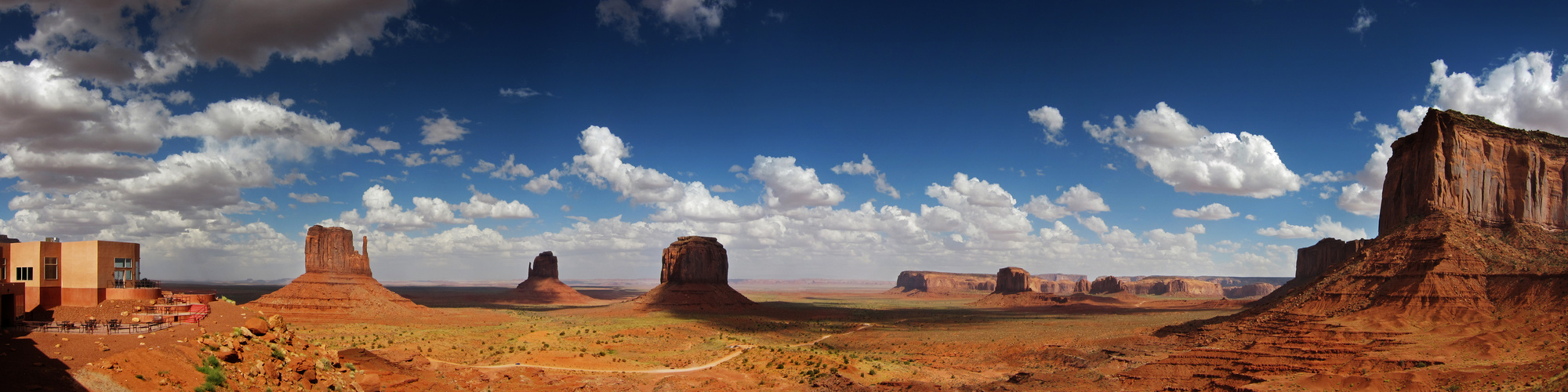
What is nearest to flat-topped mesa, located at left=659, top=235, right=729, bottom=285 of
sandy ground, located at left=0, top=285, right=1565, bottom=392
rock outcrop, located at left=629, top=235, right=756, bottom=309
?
rock outcrop, located at left=629, top=235, right=756, bottom=309

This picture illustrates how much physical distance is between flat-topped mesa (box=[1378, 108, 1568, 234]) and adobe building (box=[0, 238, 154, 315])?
75.1 metres

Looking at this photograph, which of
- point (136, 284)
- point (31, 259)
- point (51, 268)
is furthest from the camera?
point (136, 284)

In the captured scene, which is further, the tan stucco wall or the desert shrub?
the tan stucco wall

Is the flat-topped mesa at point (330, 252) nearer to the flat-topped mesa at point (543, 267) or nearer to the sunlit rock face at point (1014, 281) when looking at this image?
the flat-topped mesa at point (543, 267)

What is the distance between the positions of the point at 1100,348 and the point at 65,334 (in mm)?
55622

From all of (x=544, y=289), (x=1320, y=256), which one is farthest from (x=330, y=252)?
(x=1320, y=256)

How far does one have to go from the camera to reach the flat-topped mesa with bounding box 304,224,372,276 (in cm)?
8756

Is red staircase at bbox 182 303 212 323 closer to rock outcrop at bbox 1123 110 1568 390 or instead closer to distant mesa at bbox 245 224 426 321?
rock outcrop at bbox 1123 110 1568 390

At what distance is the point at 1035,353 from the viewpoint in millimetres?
52969

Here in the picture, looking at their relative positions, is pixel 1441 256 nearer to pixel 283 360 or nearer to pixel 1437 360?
pixel 1437 360

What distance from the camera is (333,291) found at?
83188mm

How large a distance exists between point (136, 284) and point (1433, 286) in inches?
2796

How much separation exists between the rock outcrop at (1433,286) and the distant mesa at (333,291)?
77.1m

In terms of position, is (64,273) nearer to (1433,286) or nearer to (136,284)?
(136,284)
